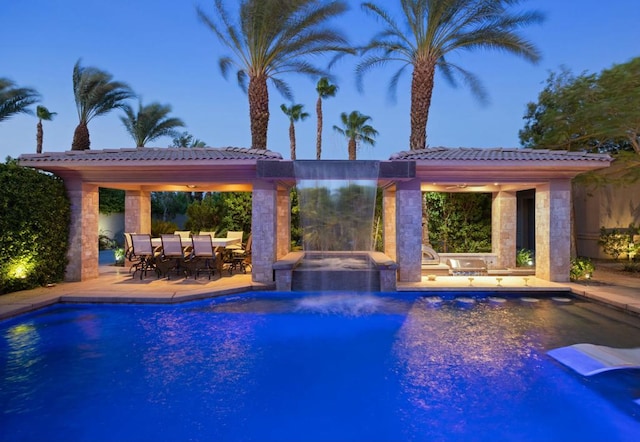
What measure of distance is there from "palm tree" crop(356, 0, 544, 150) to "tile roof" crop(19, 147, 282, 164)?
22.6ft

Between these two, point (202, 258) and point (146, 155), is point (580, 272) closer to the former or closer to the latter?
point (202, 258)

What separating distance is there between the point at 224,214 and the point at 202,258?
8.54 m

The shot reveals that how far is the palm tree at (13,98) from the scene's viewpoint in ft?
75.9

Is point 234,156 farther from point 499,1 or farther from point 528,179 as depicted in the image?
point 499,1

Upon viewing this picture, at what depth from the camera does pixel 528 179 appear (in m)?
12.2

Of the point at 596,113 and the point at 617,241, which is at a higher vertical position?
the point at 596,113

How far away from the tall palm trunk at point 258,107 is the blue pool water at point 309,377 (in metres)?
8.77

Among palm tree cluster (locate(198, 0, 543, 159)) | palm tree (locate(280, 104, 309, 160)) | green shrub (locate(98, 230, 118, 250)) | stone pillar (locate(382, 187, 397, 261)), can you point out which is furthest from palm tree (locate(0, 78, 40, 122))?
stone pillar (locate(382, 187, 397, 261))

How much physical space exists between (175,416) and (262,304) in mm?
5434

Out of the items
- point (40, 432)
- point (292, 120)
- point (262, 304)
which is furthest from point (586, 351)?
point (292, 120)

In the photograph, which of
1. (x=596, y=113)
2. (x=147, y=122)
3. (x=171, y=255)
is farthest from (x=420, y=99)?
(x=147, y=122)

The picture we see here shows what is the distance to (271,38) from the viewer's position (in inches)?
595

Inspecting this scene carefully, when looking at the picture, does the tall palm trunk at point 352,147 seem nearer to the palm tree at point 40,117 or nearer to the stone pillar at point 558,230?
the palm tree at point 40,117

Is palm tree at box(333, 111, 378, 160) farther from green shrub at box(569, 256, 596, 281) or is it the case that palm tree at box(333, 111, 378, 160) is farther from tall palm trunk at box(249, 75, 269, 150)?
green shrub at box(569, 256, 596, 281)
